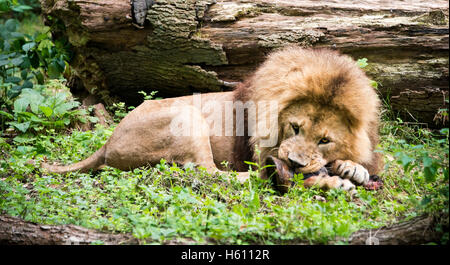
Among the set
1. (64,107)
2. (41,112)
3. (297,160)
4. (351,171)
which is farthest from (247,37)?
(41,112)

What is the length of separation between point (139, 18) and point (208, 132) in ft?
5.01

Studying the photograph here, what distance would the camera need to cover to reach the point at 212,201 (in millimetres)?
3475

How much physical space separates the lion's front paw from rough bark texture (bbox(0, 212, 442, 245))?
3.71ft

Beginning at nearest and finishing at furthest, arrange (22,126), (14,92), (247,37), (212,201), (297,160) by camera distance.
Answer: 1. (212,201)
2. (297,160)
3. (247,37)
4. (22,126)
5. (14,92)

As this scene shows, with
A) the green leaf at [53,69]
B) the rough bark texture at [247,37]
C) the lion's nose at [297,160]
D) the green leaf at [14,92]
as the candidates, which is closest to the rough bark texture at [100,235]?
the lion's nose at [297,160]

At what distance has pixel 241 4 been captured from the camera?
534 centimetres

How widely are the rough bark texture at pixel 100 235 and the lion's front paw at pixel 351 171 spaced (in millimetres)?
1130

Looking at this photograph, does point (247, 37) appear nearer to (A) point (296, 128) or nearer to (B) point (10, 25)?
(A) point (296, 128)

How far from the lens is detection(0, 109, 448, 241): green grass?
112 inches

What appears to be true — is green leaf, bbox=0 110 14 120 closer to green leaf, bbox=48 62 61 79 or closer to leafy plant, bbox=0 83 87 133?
leafy plant, bbox=0 83 87 133

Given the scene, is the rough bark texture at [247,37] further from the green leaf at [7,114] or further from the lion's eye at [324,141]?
the lion's eye at [324,141]

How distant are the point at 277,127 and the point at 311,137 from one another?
0.98ft
